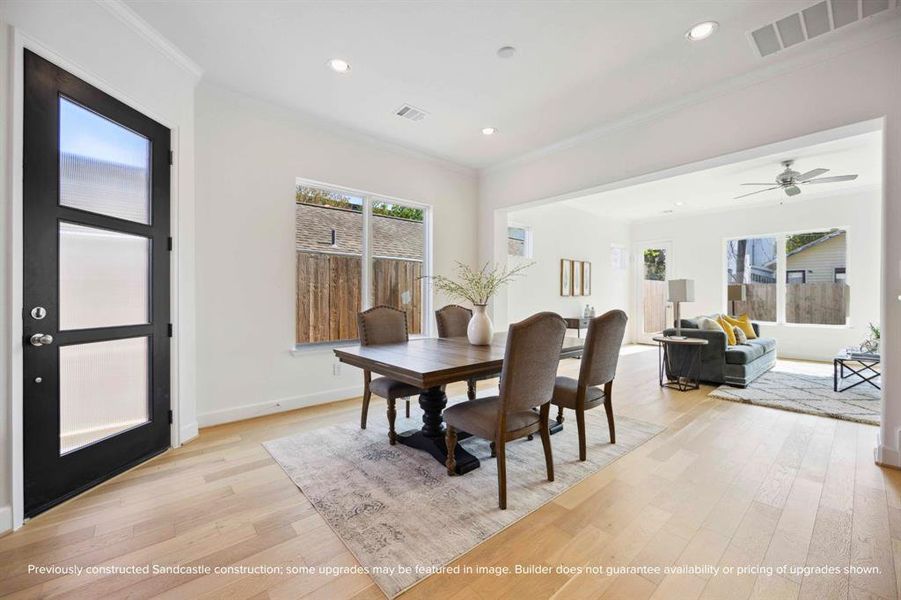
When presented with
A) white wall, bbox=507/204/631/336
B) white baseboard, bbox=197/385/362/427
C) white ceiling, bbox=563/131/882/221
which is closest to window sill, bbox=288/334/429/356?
white baseboard, bbox=197/385/362/427

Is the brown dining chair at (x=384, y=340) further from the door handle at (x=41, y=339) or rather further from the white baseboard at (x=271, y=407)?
the door handle at (x=41, y=339)

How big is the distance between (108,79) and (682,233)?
8972 mm

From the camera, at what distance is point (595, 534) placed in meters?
1.82

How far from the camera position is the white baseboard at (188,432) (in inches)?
114

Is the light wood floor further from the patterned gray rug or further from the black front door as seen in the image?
the patterned gray rug

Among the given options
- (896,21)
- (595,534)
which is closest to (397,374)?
(595,534)

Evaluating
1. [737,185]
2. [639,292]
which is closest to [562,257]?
[639,292]

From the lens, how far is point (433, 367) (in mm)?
2164

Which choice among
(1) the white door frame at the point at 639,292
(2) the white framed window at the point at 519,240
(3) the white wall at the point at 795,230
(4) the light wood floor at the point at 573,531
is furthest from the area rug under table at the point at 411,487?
(1) the white door frame at the point at 639,292

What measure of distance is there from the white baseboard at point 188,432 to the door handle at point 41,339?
116cm

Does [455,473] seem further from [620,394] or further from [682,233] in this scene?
[682,233]

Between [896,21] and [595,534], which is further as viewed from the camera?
[896,21]

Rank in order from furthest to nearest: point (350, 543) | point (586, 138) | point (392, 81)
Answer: point (586, 138) < point (392, 81) < point (350, 543)

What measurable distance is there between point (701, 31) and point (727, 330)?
13.6 feet
